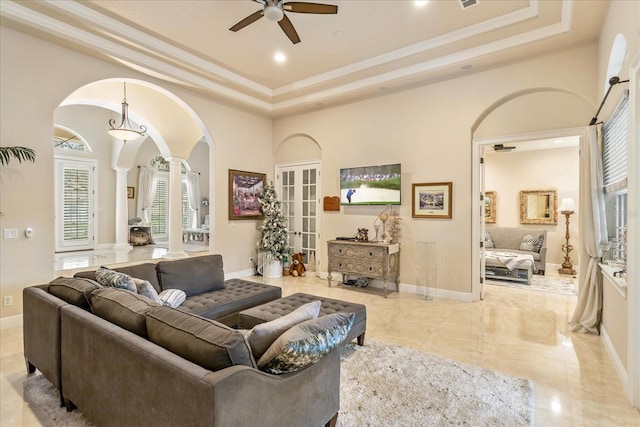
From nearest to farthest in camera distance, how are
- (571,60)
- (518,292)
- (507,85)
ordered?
(571,60) < (507,85) < (518,292)

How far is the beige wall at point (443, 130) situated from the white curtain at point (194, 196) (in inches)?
282

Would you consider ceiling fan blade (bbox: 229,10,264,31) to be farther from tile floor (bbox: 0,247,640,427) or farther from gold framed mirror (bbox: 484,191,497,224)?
gold framed mirror (bbox: 484,191,497,224)

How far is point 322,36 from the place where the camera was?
434cm

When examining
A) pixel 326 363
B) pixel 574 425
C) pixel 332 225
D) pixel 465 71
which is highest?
pixel 465 71

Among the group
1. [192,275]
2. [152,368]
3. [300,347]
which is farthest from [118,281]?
[300,347]

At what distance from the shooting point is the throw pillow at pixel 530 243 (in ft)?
23.0

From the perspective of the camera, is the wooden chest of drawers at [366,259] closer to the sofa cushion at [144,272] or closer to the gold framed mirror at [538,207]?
the sofa cushion at [144,272]

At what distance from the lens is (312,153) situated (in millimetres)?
6781

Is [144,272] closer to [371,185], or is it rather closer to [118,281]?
[118,281]

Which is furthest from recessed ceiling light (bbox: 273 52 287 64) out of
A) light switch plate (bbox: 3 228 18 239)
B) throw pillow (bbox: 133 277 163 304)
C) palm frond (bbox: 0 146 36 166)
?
light switch plate (bbox: 3 228 18 239)

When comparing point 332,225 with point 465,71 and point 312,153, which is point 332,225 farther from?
point 465,71

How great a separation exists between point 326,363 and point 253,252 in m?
5.26

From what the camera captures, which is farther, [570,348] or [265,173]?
[265,173]

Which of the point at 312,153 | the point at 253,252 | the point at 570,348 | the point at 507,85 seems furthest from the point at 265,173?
the point at 570,348
